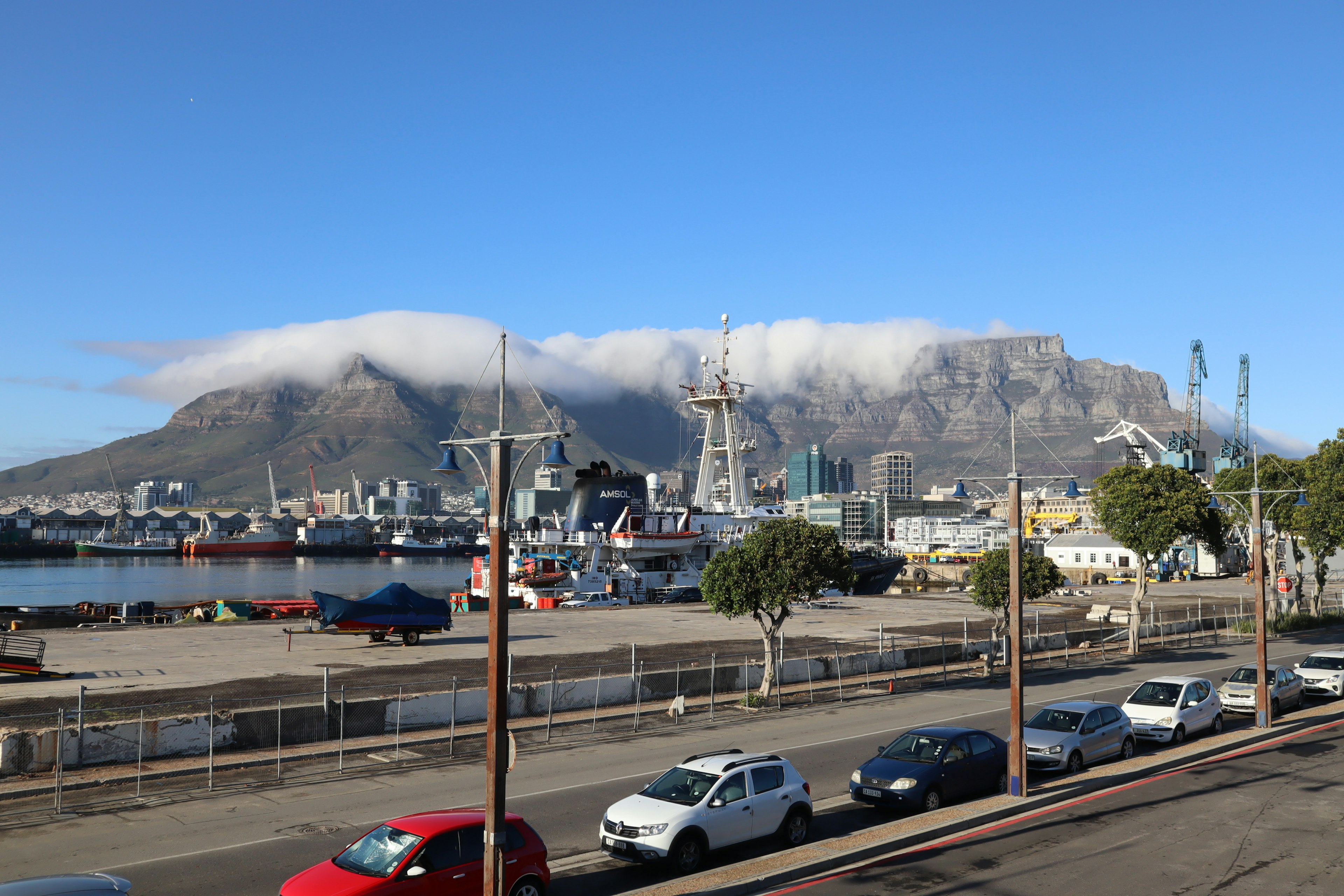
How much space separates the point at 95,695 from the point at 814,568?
67.8 feet

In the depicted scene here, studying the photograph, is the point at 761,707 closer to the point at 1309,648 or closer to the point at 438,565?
the point at 1309,648

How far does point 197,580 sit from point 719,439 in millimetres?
83145

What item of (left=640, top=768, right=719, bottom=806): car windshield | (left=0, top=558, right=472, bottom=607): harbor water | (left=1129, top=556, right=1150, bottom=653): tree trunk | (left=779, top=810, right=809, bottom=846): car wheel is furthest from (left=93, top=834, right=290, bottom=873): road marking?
(left=0, top=558, right=472, bottom=607): harbor water

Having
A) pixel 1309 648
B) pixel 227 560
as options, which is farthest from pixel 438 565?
pixel 1309 648

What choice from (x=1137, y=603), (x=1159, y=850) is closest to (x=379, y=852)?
(x=1159, y=850)

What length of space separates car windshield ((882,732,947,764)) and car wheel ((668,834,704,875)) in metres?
5.11

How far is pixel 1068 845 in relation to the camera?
1420 cm

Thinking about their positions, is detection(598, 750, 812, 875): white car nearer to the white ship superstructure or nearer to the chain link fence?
the chain link fence

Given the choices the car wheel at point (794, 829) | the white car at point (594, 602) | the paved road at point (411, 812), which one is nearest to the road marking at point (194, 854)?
the paved road at point (411, 812)

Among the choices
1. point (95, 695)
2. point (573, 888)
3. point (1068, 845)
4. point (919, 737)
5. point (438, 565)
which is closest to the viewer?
point (573, 888)

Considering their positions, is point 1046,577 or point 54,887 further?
point 1046,577

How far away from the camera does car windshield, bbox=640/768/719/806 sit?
1380 centimetres

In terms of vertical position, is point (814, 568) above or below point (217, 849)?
above

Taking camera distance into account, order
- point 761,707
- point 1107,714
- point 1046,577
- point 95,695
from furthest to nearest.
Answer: point 1046,577, point 761,707, point 95,695, point 1107,714
